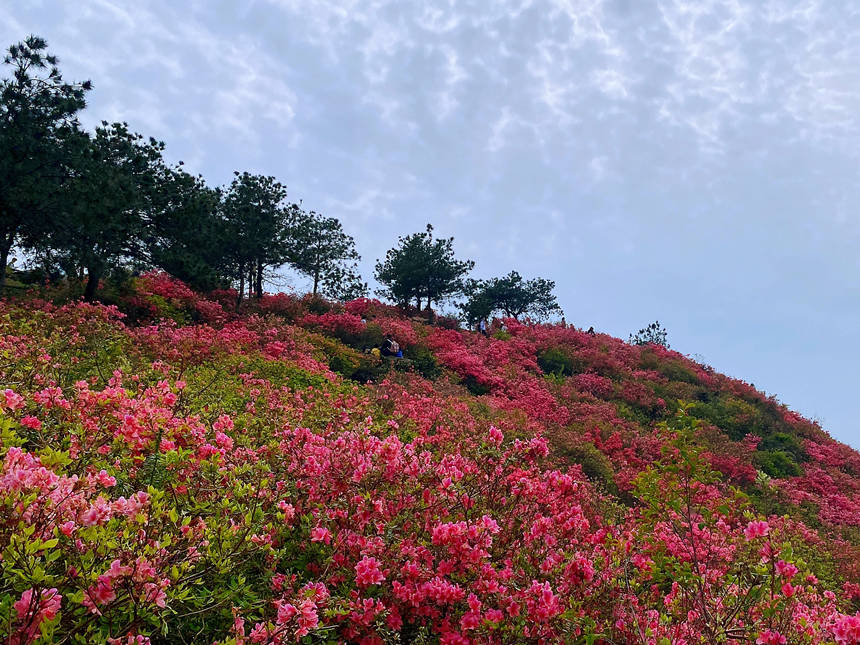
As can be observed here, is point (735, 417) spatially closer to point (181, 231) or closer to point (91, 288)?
point (181, 231)

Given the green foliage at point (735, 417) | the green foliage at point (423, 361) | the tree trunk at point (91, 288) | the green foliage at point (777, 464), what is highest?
the tree trunk at point (91, 288)

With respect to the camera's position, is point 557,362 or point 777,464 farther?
point 557,362

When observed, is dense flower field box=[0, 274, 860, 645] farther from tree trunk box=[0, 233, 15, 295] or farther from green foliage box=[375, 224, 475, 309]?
green foliage box=[375, 224, 475, 309]

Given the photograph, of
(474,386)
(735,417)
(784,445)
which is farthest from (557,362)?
(784,445)

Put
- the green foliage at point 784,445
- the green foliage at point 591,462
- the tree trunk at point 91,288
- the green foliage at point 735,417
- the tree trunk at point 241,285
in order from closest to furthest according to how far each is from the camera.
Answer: the green foliage at point 591,462 < the tree trunk at point 91,288 < the green foliage at point 784,445 < the green foliage at point 735,417 < the tree trunk at point 241,285

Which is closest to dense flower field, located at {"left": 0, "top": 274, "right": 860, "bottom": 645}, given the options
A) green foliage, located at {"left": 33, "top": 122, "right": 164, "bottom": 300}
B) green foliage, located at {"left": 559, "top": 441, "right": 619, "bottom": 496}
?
green foliage, located at {"left": 559, "top": 441, "right": 619, "bottom": 496}

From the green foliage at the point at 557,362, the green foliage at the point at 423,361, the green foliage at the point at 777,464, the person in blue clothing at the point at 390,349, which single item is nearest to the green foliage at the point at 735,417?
the green foliage at the point at 777,464

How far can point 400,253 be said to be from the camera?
30.3 m

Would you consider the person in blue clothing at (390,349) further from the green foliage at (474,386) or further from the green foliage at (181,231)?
the green foliage at (181,231)

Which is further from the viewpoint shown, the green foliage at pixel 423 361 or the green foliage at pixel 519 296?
the green foliage at pixel 519 296

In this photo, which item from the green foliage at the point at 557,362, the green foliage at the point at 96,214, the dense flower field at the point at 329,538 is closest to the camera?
the dense flower field at the point at 329,538

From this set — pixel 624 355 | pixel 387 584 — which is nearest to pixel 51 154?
pixel 387 584

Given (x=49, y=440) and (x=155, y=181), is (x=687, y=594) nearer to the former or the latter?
(x=49, y=440)

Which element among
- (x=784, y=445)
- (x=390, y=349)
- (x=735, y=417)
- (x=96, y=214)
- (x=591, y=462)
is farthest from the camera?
(x=735, y=417)
